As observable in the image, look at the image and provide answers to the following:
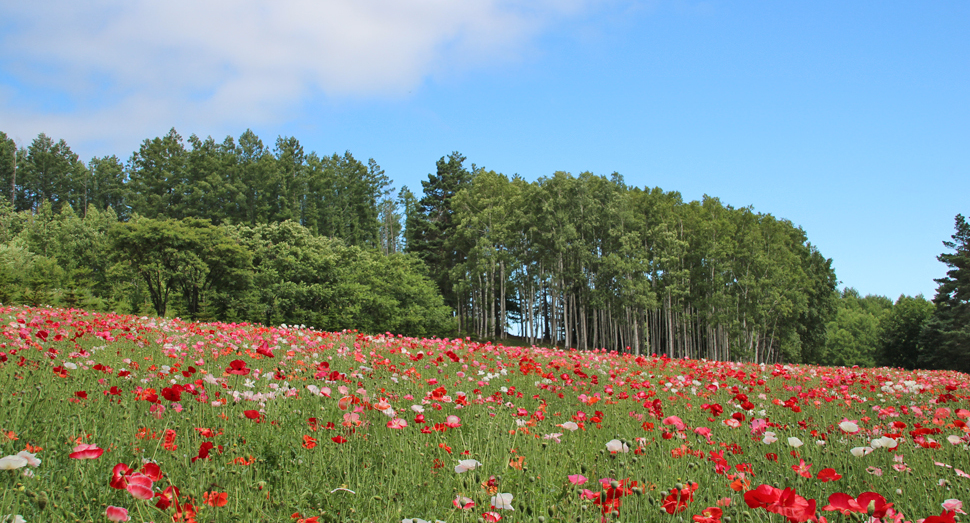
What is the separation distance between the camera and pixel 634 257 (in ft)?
110

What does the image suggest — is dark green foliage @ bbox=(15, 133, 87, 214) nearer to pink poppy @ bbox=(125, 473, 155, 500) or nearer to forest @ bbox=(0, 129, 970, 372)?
forest @ bbox=(0, 129, 970, 372)

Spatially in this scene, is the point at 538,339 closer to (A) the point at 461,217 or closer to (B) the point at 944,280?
(A) the point at 461,217

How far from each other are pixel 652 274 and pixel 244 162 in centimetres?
4625

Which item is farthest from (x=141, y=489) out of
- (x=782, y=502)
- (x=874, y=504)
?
(x=874, y=504)

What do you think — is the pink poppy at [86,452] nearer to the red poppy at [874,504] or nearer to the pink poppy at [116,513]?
the pink poppy at [116,513]

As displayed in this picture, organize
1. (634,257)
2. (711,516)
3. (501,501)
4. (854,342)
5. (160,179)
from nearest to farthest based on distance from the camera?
(711,516) → (501,501) → (634,257) → (160,179) → (854,342)

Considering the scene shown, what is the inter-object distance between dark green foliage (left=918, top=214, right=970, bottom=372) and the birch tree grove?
11.0 m

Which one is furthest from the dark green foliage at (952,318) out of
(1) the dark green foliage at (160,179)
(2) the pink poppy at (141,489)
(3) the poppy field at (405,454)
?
(1) the dark green foliage at (160,179)

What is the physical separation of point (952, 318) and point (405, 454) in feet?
168

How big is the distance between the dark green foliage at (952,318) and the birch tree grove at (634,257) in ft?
36.0

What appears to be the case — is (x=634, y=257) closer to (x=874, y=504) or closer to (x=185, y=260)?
(x=185, y=260)

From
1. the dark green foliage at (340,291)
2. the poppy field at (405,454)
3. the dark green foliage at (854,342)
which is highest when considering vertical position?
the dark green foliage at (340,291)

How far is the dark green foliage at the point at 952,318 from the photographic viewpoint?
38969 mm

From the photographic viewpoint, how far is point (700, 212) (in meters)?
36.5
